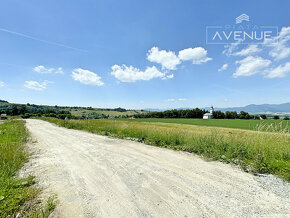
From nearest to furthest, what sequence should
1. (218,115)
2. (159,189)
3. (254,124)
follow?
(159,189), (254,124), (218,115)

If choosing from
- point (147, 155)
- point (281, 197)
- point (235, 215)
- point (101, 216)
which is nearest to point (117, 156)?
point (147, 155)

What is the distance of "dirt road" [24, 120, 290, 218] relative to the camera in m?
2.27

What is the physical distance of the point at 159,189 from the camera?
290cm

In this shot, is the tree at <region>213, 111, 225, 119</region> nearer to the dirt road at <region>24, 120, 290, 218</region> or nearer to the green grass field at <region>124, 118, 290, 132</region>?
the green grass field at <region>124, 118, 290, 132</region>

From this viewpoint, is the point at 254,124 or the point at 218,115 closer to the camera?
the point at 254,124

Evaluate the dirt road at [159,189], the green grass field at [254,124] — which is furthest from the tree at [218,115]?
the dirt road at [159,189]

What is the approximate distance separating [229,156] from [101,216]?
4915 mm

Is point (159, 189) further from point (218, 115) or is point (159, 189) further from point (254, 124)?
point (218, 115)

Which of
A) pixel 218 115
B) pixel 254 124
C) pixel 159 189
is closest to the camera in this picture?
pixel 159 189

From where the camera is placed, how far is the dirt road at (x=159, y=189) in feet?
7.46

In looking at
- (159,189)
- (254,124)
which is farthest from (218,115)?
(159,189)

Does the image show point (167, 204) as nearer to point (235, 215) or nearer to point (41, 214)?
point (235, 215)

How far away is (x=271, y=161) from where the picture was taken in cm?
391

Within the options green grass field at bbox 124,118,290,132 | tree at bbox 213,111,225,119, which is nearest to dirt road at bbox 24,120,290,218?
green grass field at bbox 124,118,290,132
